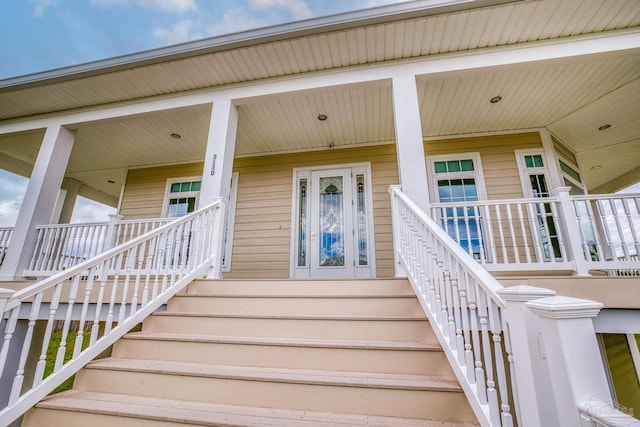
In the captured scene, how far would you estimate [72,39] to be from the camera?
10.8 meters

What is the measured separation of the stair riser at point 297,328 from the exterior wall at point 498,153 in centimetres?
376

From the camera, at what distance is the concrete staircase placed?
5.03ft

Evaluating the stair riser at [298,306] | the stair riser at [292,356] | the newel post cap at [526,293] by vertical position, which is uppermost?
the newel post cap at [526,293]

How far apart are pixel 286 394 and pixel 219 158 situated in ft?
9.63

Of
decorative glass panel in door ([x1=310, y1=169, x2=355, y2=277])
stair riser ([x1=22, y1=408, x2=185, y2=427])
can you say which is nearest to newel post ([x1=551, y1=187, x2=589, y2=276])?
decorative glass panel in door ([x1=310, y1=169, x2=355, y2=277])

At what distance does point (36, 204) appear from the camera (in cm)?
418

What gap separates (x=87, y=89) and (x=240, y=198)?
283cm

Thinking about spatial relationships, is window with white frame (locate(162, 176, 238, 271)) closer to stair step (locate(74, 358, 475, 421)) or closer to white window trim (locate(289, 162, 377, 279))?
white window trim (locate(289, 162, 377, 279))

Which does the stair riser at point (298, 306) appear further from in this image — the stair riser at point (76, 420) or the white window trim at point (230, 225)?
the white window trim at point (230, 225)

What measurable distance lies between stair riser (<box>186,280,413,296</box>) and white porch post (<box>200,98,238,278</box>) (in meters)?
0.53

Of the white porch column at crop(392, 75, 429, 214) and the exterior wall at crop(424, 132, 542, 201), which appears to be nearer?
the white porch column at crop(392, 75, 429, 214)

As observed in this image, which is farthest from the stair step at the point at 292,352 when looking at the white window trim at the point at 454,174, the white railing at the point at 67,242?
the white window trim at the point at 454,174

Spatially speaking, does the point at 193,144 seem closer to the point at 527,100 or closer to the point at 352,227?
the point at 352,227

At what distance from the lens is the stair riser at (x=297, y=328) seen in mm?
2047
